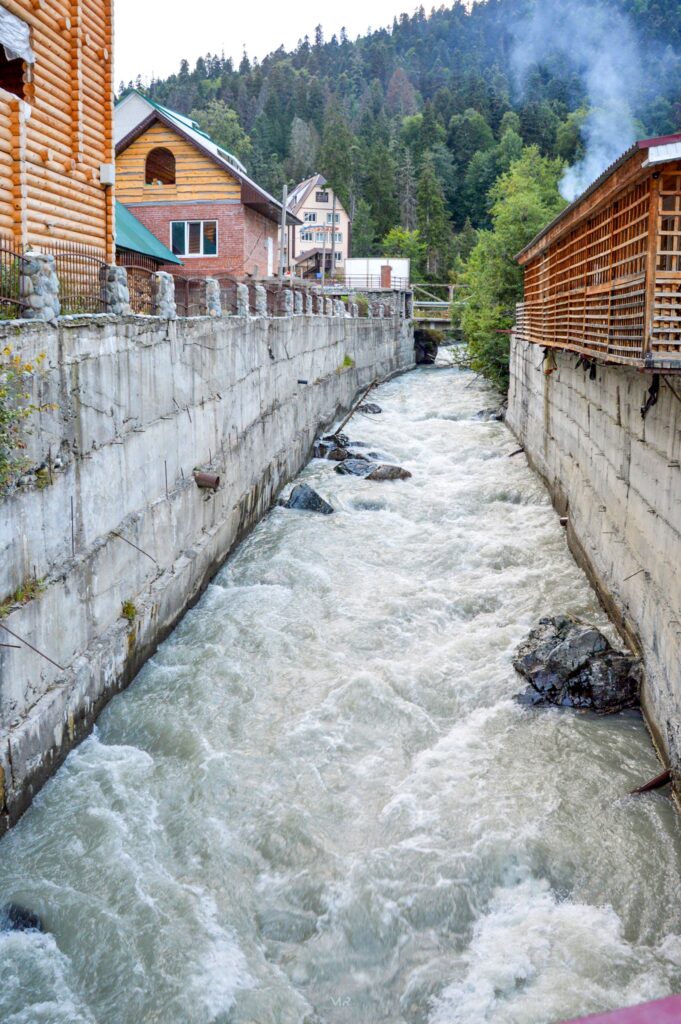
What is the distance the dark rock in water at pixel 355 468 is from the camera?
2103cm

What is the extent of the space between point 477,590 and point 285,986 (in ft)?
24.9

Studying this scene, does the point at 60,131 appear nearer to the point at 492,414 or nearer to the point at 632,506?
the point at 632,506

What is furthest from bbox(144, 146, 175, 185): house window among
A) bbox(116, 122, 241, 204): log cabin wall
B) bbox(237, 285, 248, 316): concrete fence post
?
bbox(237, 285, 248, 316): concrete fence post

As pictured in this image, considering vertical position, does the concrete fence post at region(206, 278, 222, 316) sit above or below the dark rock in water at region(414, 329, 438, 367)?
below

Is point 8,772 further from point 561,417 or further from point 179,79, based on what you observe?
point 179,79

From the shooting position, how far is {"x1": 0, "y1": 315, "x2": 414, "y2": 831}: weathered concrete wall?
24.4 ft

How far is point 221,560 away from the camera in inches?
548

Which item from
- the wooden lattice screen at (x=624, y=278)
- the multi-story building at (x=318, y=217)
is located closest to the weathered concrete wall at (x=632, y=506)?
the wooden lattice screen at (x=624, y=278)

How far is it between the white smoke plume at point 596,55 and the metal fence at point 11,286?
56.2 metres

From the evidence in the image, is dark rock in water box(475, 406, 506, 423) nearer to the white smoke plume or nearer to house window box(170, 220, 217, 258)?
house window box(170, 220, 217, 258)

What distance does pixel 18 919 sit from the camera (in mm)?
6359

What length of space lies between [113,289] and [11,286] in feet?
6.44

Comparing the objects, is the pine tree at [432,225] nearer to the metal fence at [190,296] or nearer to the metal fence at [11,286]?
the metal fence at [190,296]

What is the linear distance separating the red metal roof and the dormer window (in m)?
13.2
